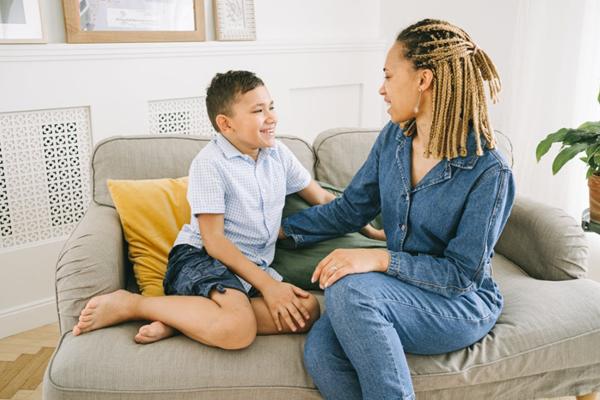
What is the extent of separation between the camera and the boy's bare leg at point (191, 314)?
4.49 feet

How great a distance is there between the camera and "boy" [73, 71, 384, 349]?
1411 millimetres

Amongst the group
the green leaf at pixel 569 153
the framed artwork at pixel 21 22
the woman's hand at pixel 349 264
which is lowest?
the woman's hand at pixel 349 264

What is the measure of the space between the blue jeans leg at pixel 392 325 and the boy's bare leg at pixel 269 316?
0.15 metres

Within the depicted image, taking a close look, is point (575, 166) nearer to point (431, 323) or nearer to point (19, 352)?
point (431, 323)

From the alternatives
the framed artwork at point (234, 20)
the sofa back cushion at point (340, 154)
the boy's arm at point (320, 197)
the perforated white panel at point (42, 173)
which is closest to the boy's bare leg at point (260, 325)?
the boy's arm at point (320, 197)

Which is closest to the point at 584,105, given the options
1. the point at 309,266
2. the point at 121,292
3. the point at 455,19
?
the point at 455,19

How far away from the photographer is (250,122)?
1625mm

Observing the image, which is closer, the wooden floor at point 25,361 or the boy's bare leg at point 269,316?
the boy's bare leg at point 269,316

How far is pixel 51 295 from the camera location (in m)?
2.40

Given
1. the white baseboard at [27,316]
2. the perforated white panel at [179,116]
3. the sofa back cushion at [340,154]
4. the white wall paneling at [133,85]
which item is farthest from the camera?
the perforated white panel at [179,116]

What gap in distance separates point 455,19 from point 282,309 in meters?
2.15

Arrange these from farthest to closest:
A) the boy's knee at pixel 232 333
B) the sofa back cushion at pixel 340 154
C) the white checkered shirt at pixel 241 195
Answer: the sofa back cushion at pixel 340 154 → the white checkered shirt at pixel 241 195 → the boy's knee at pixel 232 333

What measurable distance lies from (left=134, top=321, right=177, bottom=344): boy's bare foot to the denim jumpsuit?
1.11 ft

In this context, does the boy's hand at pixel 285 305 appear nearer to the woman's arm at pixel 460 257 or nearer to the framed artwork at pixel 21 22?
the woman's arm at pixel 460 257
